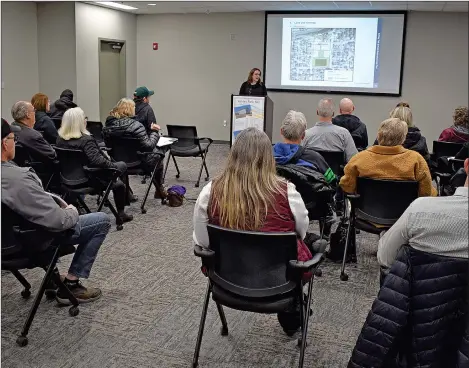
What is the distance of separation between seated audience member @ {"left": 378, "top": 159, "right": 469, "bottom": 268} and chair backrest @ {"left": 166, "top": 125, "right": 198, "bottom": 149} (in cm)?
480

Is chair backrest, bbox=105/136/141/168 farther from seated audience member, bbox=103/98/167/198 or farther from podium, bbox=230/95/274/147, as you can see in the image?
podium, bbox=230/95/274/147

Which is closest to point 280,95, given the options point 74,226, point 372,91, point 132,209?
point 372,91

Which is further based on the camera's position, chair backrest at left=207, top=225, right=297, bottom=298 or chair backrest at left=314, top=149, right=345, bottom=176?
chair backrest at left=314, top=149, right=345, bottom=176

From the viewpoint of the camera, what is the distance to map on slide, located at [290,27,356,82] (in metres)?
9.47

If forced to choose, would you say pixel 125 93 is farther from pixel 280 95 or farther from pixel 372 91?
pixel 372 91

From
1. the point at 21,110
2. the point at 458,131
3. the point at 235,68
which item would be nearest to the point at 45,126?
the point at 21,110

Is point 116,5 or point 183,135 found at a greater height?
point 116,5

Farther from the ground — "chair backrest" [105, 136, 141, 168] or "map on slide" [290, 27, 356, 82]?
"map on slide" [290, 27, 356, 82]

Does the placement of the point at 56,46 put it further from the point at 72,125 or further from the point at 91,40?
the point at 72,125

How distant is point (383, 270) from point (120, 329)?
57.7 inches

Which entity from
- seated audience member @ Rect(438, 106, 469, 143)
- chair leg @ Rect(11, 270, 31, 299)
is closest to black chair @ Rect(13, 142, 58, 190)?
chair leg @ Rect(11, 270, 31, 299)

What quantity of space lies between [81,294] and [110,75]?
7.79 meters

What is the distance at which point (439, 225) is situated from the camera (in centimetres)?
180

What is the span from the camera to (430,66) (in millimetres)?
9375
